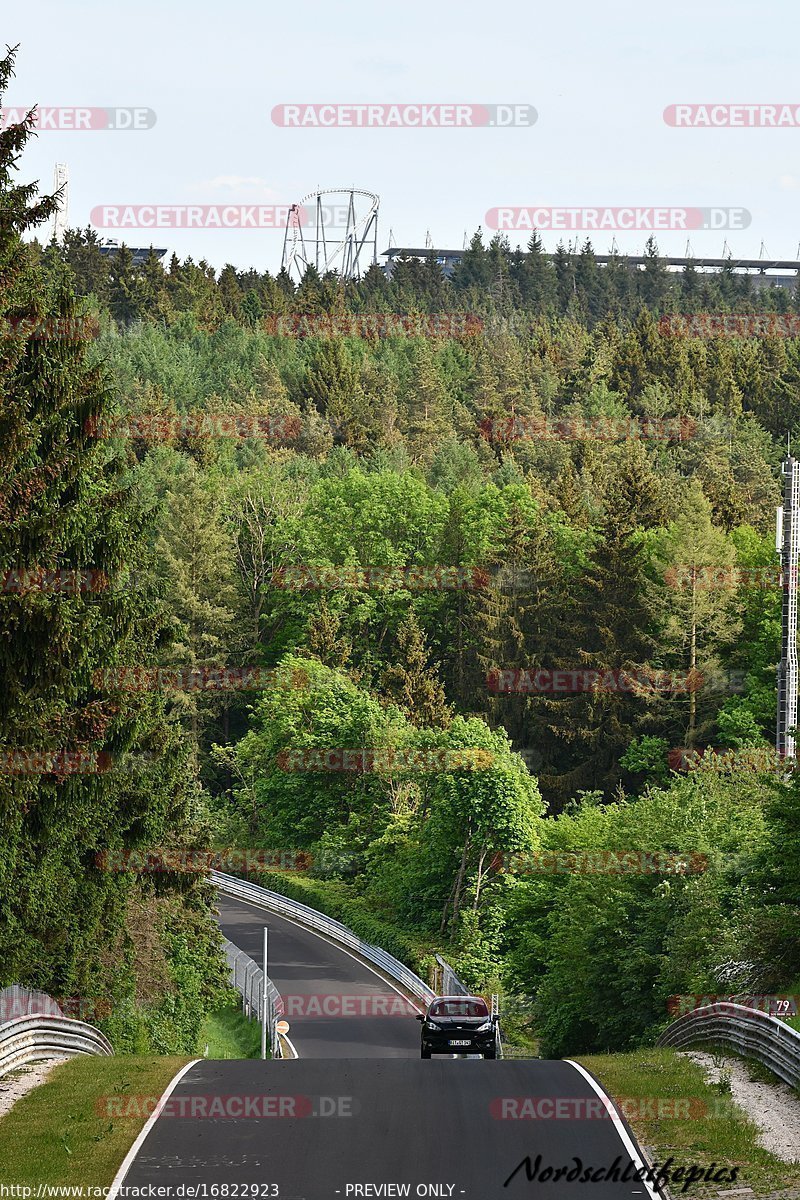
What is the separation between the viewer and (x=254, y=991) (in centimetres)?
5281

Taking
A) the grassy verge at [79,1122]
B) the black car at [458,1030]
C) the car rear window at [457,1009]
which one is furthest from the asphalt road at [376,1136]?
the car rear window at [457,1009]

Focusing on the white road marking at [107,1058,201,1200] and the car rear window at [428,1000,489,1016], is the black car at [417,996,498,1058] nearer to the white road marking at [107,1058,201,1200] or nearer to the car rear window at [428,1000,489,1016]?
the car rear window at [428,1000,489,1016]

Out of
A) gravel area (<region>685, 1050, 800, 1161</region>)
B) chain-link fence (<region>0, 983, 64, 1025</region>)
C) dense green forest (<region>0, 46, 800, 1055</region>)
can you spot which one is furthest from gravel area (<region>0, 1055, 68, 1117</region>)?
gravel area (<region>685, 1050, 800, 1161</region>)

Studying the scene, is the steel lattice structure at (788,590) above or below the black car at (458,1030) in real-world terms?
above

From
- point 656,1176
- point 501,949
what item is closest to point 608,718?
point 501,949

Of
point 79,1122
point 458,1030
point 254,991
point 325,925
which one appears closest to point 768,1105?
point 79,1122

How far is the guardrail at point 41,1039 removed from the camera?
2250 cm

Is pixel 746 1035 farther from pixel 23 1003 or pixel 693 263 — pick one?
pixel 693 263

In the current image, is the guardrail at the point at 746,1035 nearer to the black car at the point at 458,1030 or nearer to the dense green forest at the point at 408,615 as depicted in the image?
the dense green forest at the point at 408,615

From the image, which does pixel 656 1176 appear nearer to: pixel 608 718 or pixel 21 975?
pixel 21 975

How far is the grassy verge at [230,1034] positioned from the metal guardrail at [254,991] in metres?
0.39

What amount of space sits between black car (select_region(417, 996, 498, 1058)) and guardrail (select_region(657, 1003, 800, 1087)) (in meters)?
4.16

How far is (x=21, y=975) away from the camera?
30.5 metres

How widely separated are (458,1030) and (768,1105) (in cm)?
1154
